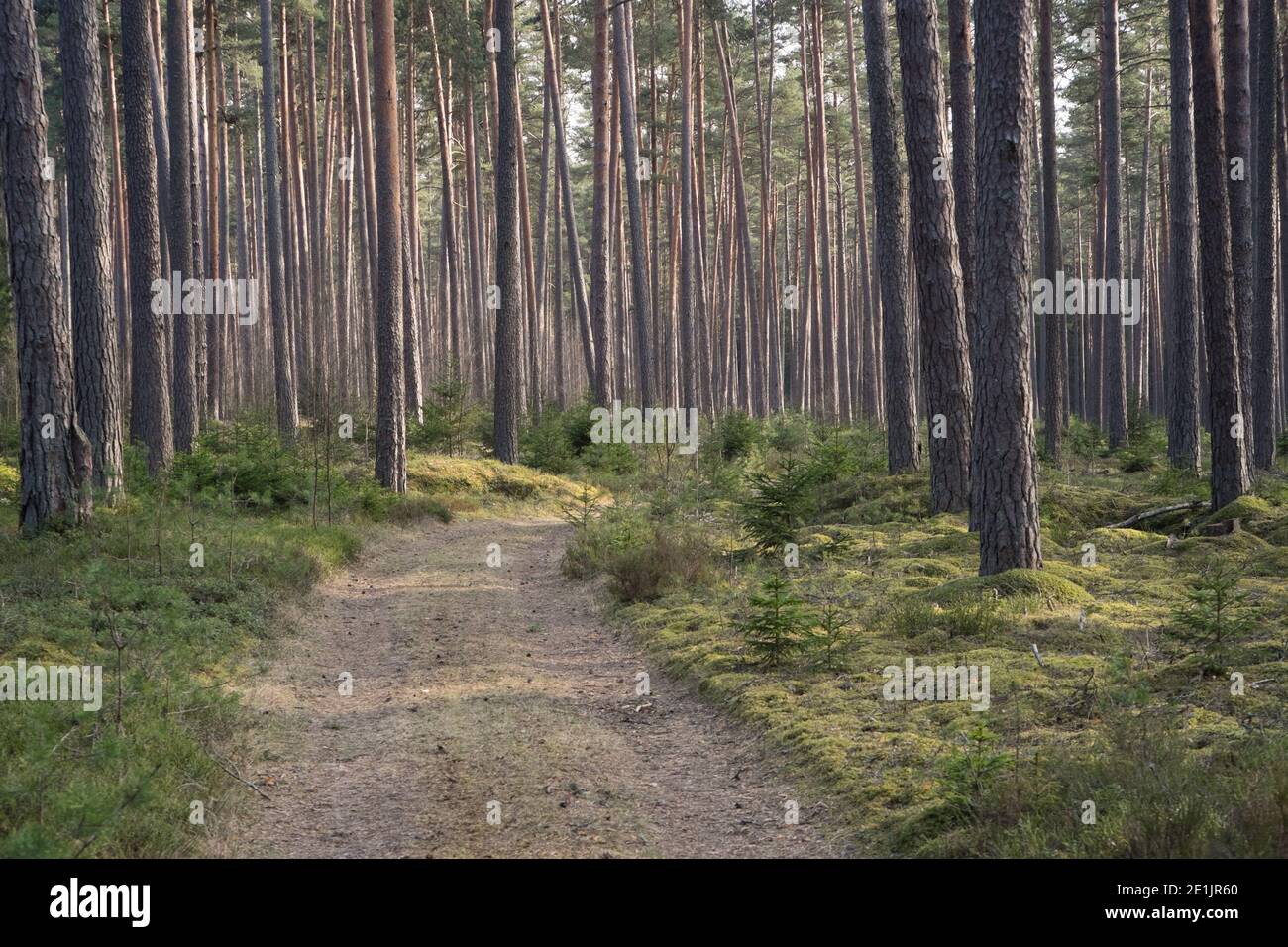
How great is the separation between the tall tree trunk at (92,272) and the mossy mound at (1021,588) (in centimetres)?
911

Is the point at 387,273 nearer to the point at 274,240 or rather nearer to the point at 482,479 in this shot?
the point at 482,479

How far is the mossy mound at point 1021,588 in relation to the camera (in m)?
8.80

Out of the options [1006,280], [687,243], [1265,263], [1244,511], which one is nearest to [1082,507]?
[1244,511]

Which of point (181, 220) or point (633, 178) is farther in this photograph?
point (633, 178)

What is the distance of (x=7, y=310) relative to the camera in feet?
52.6

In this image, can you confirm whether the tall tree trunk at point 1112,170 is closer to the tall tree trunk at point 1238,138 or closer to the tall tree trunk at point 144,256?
the tall tree trunk at point 1238,138

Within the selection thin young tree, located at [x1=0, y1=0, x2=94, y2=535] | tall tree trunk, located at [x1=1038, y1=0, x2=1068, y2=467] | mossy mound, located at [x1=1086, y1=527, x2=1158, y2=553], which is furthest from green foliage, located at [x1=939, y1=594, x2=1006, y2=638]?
tall tree trunk, located at [x1=1038, y1=0, x2=1068, y2=467]

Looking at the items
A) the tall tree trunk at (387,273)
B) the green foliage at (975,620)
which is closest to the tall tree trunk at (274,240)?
the tall tree trunk at (387,273)

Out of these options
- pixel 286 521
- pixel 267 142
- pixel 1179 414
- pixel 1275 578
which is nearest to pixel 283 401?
pixel 267 142

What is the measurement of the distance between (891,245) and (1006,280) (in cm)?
608

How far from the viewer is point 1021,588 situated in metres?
8.84

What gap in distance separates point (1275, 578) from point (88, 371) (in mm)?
12538

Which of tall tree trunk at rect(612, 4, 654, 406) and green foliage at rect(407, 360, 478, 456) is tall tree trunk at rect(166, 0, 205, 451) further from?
tall tree trunk at rect(612, 4, 654, 406)

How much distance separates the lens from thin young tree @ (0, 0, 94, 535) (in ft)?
34.7
